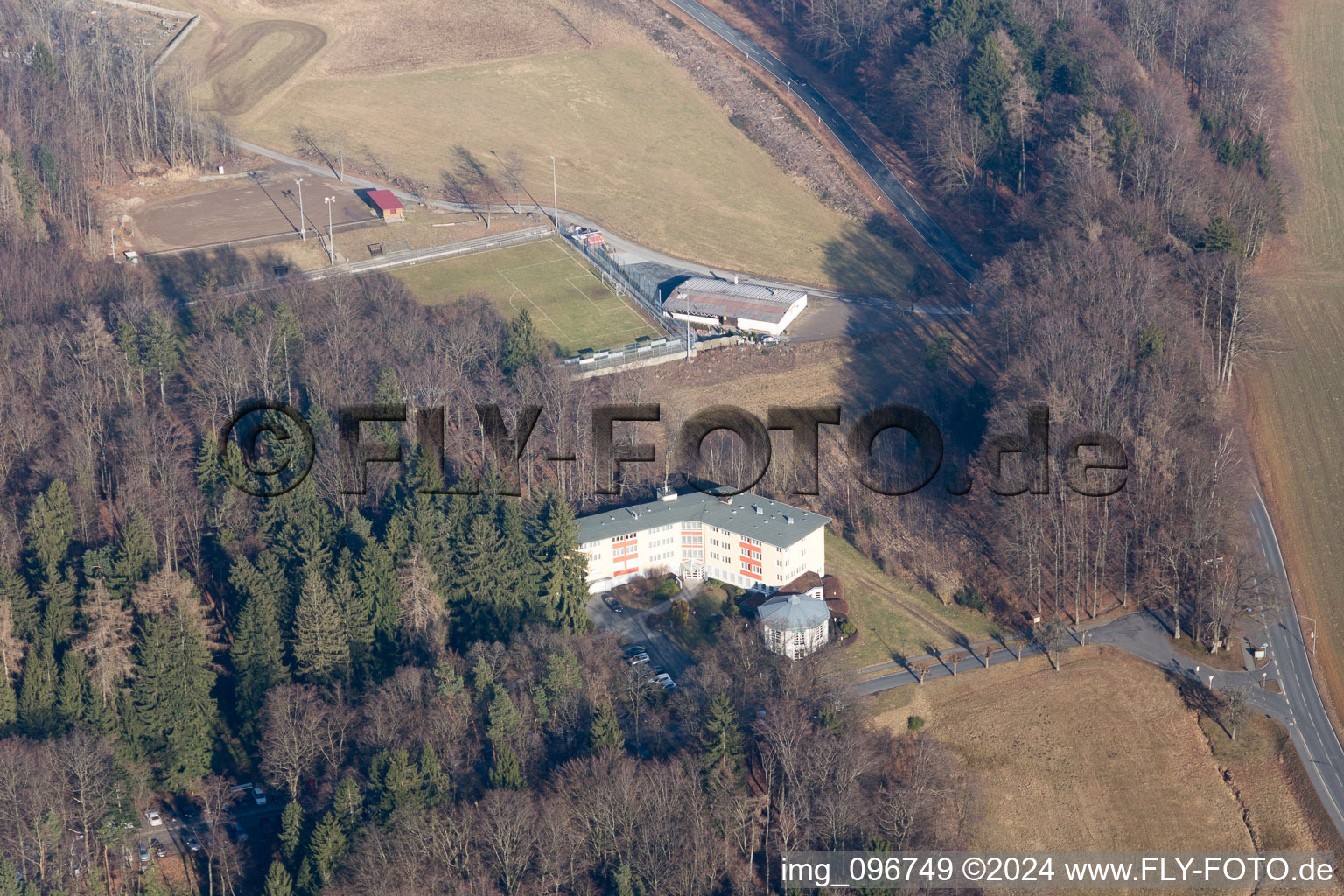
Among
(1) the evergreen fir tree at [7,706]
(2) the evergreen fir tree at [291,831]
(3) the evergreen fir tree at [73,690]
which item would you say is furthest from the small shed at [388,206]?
(2) the evergreen fir tree at [291,831]

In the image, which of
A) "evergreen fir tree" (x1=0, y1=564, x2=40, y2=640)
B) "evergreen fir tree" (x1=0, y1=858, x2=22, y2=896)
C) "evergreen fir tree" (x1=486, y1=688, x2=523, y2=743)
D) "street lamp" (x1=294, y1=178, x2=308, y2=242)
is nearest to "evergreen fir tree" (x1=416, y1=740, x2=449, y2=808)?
"evergreen fir tree" (x1=486, y1=688, x2=523, y2=743)

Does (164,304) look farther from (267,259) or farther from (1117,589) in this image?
(1117,589)

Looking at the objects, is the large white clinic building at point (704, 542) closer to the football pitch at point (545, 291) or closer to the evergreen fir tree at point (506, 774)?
the evergreen fir tree at point (506, 774)

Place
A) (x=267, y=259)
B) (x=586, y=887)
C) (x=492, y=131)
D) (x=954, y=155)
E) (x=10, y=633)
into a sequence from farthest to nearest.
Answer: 1. (x=492, y=131)
2. (x=954, y=155)
3. (x=267, y=259)
4. (x=10, y=633)
5. (x=586, y=887)

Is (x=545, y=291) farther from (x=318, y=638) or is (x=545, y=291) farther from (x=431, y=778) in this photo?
(x=431, y=778)

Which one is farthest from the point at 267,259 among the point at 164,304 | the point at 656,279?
the point at 656,279
